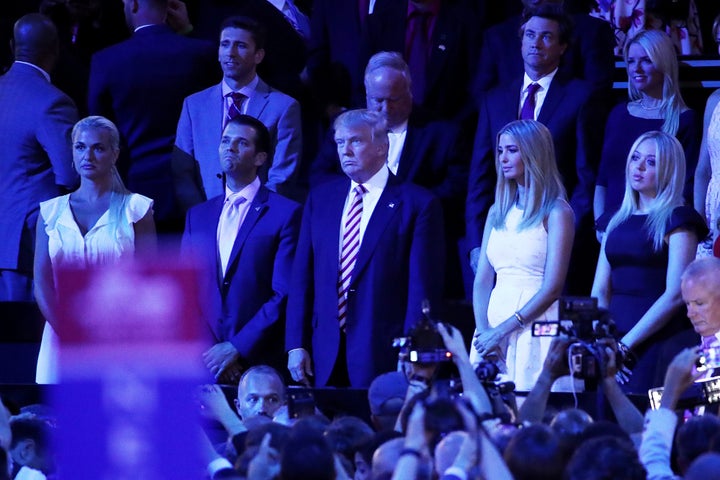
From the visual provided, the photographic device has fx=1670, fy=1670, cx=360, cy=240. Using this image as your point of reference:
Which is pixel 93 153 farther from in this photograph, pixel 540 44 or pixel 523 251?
pixel 540 44

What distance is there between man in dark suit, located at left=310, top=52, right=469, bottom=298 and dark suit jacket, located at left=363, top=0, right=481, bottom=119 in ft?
1.49

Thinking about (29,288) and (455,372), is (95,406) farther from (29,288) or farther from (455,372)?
(29,288)

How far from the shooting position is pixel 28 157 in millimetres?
8961

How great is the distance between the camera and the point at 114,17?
34.4ft

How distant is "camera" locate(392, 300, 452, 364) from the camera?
617 centimetres

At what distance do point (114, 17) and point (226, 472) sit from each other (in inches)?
222

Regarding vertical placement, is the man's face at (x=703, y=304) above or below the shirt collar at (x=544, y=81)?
below

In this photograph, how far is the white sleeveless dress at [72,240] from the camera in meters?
8.38

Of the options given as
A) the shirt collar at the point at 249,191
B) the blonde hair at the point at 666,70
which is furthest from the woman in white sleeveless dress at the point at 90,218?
the blonde hair at the point at 666,70

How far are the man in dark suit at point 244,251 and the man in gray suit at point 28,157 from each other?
2.91 feet

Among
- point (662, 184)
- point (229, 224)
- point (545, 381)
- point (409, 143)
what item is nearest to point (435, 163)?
point (409, 143)

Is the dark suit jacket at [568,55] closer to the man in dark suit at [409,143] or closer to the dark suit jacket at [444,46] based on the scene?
the dark suit jacket at [444,46]

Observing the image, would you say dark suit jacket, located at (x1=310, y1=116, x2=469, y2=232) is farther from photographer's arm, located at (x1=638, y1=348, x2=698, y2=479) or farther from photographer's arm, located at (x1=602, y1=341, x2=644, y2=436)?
photographer's arm, located at (x1=638, y1=348, x2=698, y2=479)

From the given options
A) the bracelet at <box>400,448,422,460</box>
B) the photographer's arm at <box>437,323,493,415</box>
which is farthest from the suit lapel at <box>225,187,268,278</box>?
the bracelet at <box>400,448,422,460</box>
